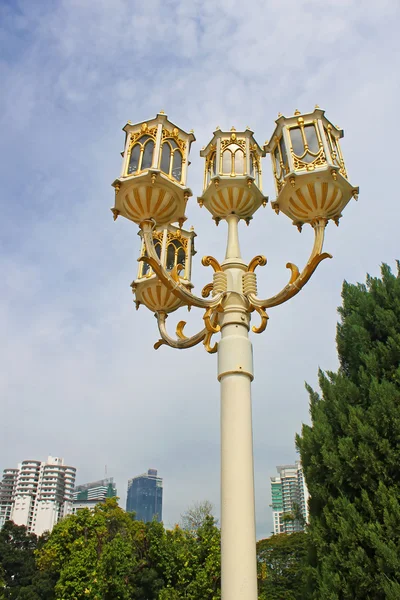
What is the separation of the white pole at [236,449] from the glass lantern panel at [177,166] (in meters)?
0.92

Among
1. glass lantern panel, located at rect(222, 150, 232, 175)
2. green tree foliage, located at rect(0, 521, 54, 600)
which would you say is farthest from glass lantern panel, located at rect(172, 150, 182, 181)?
green tree foliage, located at rect(0, 521, 54, 600)

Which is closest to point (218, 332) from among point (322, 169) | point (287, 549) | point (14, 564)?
point (322, 169)

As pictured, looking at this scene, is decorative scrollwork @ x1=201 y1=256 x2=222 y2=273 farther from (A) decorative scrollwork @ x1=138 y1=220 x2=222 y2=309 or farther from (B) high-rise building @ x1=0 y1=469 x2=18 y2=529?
(B) high-rise building @ x1=0 y1=469 x2=18 y2=529

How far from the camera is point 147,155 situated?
14.0ft

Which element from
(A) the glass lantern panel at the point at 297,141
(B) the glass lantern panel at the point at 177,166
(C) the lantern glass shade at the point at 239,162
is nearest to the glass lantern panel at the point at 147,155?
(B) the glass lantern panel at the point at 177,166

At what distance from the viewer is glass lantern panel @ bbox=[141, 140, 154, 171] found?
4180mm

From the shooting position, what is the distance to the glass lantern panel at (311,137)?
4230 millimetres

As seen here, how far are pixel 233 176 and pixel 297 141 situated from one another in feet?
2.13

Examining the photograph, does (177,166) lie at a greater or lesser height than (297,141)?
lesser

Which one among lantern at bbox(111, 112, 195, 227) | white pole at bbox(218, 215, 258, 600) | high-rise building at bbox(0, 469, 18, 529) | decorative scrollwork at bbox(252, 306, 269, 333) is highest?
high-rise building at bbox(0, 469, 18, 529)

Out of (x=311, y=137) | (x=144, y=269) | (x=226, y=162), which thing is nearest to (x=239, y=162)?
(x=226, y=162)

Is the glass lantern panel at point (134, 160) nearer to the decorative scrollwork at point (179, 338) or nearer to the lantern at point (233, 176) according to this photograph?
the lantern at point (233, 176)

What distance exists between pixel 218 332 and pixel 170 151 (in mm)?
1698

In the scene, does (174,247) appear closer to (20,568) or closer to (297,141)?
(297,141)
